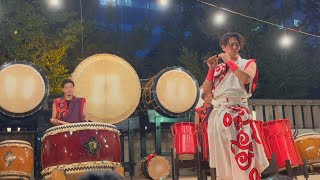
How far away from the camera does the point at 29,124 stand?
6.50 metres

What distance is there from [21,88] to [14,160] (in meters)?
1.08

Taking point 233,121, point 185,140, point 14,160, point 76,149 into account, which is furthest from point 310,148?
point 14,160

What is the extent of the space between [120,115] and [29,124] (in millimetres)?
1523

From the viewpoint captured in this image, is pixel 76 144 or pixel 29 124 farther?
pixel 29 124

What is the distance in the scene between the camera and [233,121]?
2.93 metres

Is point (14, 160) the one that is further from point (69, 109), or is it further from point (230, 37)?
point (230, 37)

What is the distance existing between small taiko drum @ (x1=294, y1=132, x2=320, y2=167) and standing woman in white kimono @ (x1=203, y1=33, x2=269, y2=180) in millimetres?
2459

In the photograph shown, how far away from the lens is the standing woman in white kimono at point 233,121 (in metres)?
2.86

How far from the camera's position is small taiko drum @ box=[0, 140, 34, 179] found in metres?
5.02

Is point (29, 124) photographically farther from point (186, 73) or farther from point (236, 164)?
point (236, 164)

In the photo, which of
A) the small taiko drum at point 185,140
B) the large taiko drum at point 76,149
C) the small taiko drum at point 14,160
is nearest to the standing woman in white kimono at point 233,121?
the large taiko drum at point 76,149

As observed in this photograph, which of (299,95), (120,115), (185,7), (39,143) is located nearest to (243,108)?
(120,115)

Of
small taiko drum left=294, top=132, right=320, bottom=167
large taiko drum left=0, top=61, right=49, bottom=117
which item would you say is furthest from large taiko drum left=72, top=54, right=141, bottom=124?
small taiko drum left=294, top=132, right=320, bottom=167

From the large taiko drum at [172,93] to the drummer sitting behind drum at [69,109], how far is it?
5.73 ft
